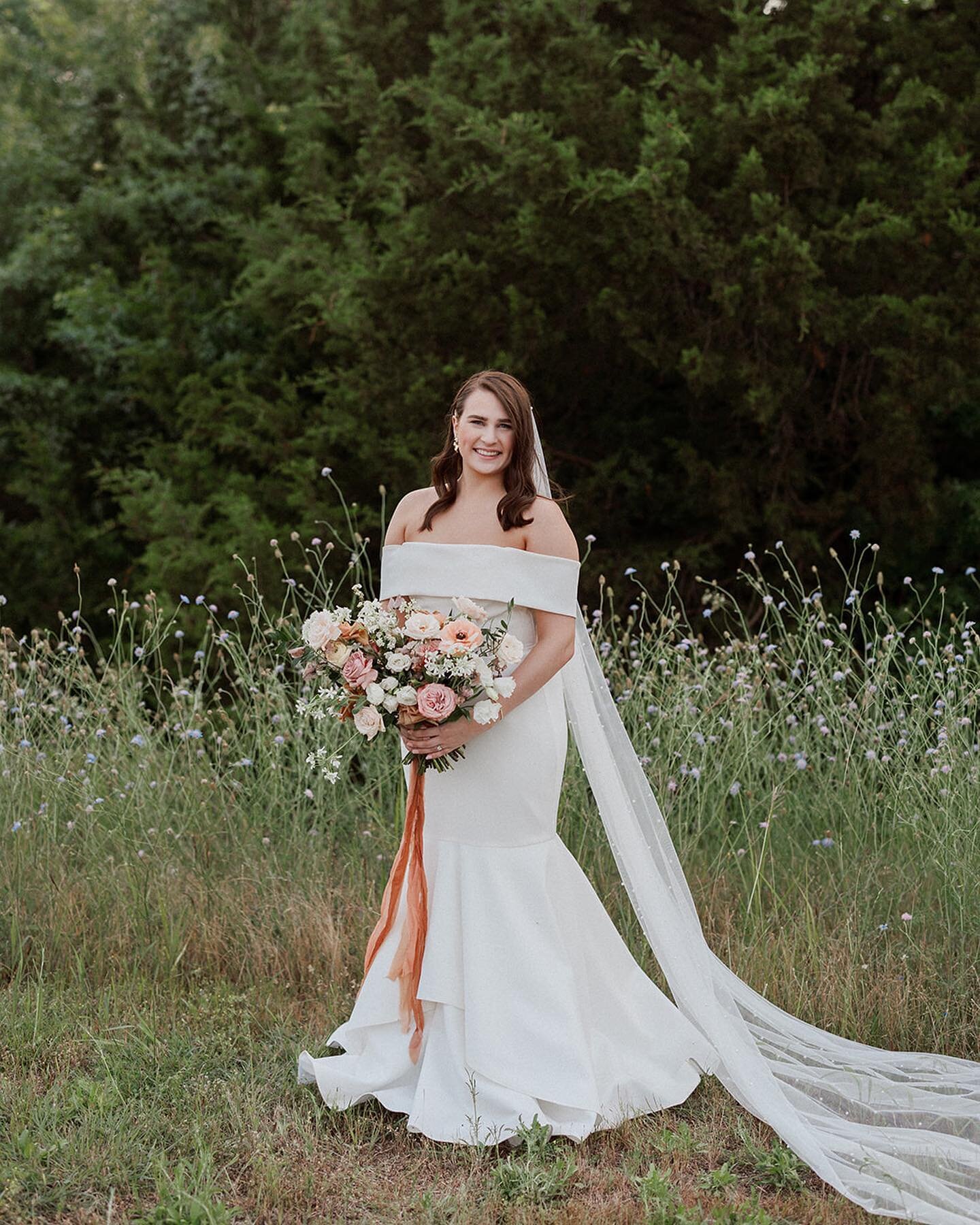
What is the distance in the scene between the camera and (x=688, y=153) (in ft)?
29.4

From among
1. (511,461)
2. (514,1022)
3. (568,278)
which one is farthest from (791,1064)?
(568,278)

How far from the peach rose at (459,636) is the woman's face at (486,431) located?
0.59 meters

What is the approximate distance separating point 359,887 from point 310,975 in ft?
1.49

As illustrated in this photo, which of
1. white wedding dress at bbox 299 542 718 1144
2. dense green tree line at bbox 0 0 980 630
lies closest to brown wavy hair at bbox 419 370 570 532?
white wedding dress at bbox 299 542 718 1144

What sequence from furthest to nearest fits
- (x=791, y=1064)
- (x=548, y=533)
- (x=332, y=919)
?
(x=332, y=919) < (x=791, y=1064) < (x=548, y=533)

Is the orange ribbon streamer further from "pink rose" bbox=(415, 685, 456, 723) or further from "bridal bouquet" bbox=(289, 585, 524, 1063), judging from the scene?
"pink rose" bbox=(415, 685, 456, 723)

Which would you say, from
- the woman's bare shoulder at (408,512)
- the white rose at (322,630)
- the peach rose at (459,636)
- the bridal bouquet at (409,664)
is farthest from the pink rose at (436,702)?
the woman's bare shoulder at (408,512)

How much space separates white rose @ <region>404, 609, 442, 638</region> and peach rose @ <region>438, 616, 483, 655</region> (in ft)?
0.07

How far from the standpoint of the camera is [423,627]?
3492 mm

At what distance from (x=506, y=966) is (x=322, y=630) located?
1.14 meters

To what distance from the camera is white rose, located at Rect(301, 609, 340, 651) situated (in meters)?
3.58

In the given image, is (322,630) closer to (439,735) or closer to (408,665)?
(408,665)

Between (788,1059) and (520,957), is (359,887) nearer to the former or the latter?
(520,957)

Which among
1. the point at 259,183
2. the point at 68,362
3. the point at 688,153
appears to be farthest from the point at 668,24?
the point at 68,362
